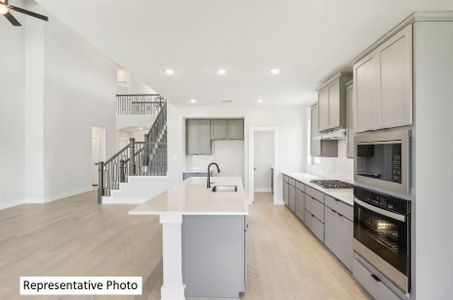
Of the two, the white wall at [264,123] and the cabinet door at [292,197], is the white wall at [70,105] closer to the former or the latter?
the white wall at [264,123]

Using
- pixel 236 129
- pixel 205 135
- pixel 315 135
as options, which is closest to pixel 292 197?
pixel 315 135

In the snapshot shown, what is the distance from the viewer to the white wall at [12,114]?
6164mm

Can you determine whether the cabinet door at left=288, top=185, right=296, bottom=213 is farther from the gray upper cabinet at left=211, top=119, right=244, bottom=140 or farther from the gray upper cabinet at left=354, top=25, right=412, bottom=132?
the gray upper cabinet at left=354, top=25, right=412, bottom=132

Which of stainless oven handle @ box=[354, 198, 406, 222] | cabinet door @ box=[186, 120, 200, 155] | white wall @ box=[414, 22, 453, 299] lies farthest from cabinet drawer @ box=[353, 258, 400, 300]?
cabinet door @ box=[186, 120, 200, 155]

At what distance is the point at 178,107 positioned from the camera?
6828 millimetres

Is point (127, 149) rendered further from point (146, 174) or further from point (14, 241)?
point (14, 241)

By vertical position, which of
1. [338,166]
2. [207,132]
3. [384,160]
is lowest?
[338,166]

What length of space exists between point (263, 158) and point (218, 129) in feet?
6.79

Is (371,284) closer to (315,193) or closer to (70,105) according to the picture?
(315,193)

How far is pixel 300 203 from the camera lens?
16.0 feet

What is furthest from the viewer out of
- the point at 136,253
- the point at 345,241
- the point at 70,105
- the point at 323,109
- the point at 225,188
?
the point at 70,105

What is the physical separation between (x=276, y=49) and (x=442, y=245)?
2403mm

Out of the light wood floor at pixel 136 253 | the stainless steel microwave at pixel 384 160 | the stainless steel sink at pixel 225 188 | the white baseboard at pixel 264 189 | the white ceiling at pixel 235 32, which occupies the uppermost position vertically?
the white ceiling at pixel 235 32

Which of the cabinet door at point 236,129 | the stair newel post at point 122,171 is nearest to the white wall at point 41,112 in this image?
the stair newel post at point 122,171
